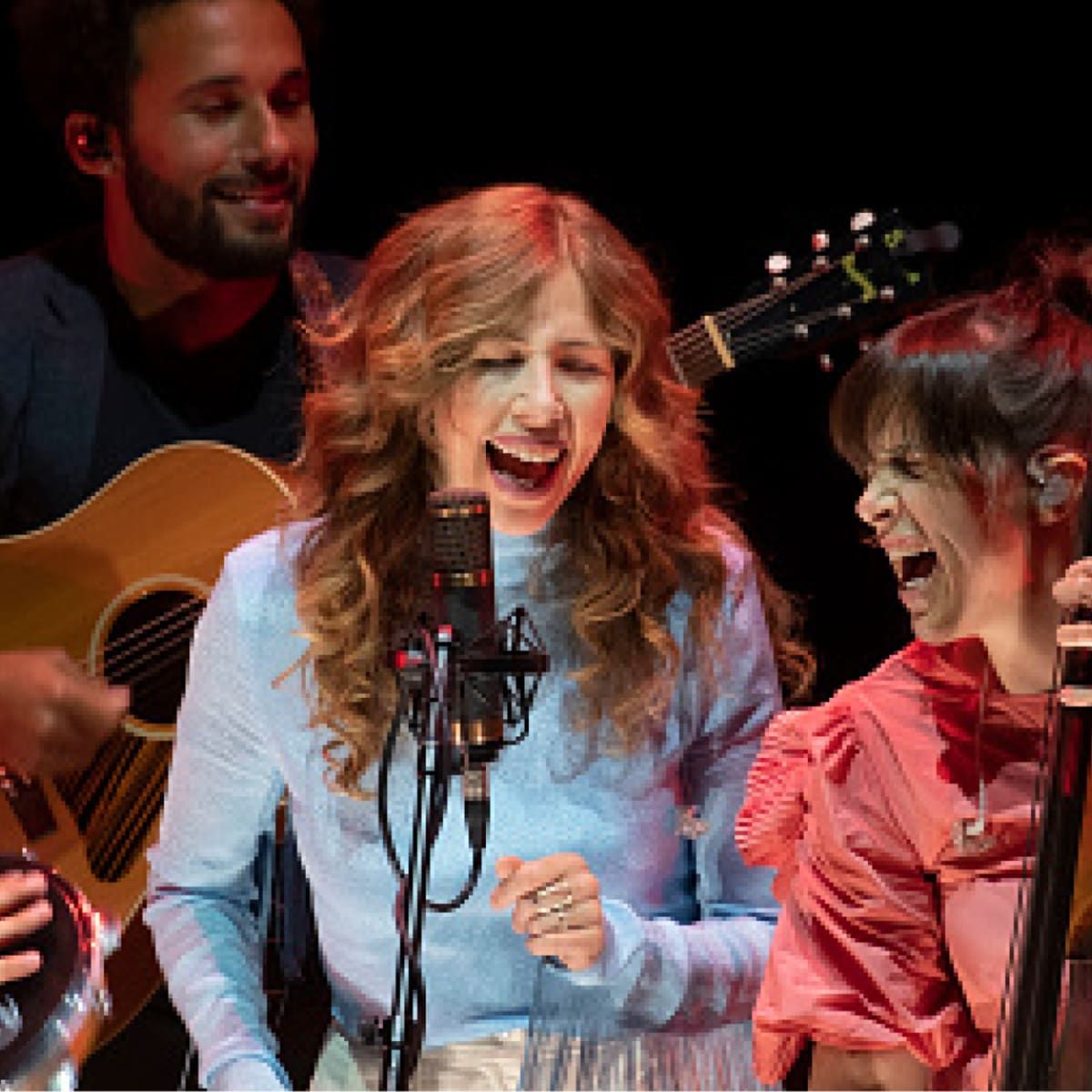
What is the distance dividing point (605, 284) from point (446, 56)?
1084 mm

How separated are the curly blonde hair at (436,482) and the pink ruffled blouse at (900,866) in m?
0.33

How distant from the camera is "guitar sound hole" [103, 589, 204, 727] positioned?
3.26 meters

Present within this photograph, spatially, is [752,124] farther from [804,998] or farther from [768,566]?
[804,998]

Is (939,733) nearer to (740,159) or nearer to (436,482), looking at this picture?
(436,482)

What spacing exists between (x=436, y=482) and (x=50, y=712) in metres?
1.00

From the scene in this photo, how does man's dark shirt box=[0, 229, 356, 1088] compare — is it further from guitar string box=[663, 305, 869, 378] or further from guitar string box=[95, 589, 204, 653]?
guitar string box=[663, 305, 869, 378]

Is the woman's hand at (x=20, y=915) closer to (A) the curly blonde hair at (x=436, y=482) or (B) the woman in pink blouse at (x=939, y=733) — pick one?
(A) the curly blonde hair at (x=436, y=482)

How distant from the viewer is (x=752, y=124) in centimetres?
312

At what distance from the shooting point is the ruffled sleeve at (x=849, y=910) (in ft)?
6.88

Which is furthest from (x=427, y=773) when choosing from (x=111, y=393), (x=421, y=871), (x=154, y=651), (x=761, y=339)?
(x=111, y=393)

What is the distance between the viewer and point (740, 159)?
10.3 ft

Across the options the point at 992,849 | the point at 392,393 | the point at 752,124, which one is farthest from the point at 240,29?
the point at 992,849

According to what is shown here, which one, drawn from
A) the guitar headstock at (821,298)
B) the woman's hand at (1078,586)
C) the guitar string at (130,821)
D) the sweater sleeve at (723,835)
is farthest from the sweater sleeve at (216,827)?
the woman's hand at (1078,586)

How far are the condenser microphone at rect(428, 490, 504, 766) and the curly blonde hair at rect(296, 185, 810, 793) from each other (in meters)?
0.51
